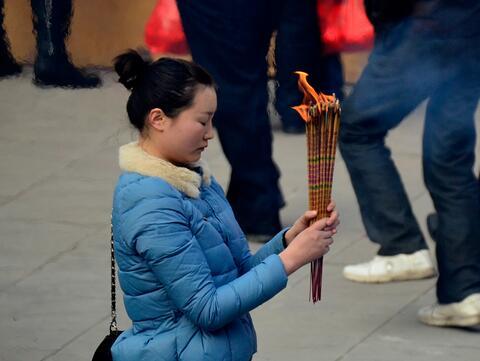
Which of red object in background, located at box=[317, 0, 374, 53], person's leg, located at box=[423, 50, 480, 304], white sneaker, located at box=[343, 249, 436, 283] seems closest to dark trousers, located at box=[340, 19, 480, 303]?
person's leg, located at box=[423, 50, 480, 304]

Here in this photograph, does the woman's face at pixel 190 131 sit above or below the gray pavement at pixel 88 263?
above

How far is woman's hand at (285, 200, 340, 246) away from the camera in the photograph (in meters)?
3.74

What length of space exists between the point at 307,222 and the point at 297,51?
465 cm

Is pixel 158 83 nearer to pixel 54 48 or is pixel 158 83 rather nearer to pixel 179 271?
pixel 179 271

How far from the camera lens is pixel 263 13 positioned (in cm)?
667

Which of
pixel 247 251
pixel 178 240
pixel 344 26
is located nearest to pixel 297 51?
pixel 344 26

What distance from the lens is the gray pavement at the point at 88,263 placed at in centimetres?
574

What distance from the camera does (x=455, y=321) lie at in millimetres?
5840

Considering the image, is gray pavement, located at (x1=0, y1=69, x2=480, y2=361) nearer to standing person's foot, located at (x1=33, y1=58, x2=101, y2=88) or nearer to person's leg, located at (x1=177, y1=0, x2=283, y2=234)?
standing person's foot, located at (x1=33, y1=58, x2=101, y2=88)

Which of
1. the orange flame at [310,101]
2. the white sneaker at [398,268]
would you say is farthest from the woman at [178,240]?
the white sneaker at [398,268]

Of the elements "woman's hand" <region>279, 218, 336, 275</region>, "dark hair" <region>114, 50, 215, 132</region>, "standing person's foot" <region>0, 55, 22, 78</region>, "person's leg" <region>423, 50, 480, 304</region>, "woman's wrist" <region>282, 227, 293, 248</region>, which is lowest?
"person's leg" <region>423, 50, 480, 304</region>

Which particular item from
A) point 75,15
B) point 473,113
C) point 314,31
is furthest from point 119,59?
point 314,31

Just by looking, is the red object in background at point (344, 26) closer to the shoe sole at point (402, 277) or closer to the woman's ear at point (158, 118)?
the shoe sole at point (402, 277)

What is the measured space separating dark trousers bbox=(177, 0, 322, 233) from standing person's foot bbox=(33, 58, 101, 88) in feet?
3.39
